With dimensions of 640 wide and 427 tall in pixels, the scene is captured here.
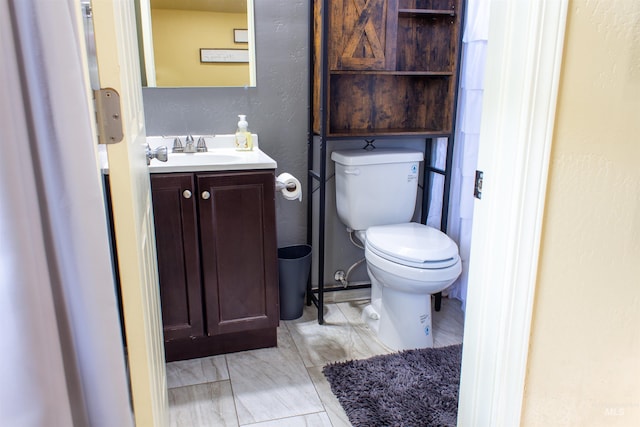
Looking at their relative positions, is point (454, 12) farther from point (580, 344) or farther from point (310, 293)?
point (580, 344)

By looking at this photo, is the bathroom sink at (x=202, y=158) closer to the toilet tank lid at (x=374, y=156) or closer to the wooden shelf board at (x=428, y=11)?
the toilet tank lid at (x=374, y=156)

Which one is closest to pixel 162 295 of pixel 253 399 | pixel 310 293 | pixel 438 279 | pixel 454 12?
pixel 253 399

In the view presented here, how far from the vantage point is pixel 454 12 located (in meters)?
2.40

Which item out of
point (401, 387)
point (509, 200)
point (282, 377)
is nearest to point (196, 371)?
point (282, 377)

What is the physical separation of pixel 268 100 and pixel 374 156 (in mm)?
600

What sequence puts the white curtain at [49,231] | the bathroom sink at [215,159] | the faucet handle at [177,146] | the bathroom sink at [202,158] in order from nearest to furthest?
the white curtain at [49,231]
the bathroom sink at [215,159]
the bathroom sink at [202,158]
the faucet handle at [177,146]

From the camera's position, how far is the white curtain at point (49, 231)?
0.66 meters

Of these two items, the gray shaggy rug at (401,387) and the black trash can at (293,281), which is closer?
the gray shaggy rug at (401,387)

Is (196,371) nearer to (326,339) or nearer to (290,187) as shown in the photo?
(326,339)

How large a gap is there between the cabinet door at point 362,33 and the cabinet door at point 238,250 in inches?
29.8

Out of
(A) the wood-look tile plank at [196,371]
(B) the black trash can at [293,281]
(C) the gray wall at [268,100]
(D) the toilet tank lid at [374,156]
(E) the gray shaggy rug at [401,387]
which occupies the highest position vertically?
(C) the gray wall at [268,100]

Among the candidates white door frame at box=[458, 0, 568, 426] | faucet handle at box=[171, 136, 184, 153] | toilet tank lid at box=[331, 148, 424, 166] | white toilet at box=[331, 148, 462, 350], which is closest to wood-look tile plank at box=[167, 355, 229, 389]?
white toilet at box=[331, 148, 462, 350]

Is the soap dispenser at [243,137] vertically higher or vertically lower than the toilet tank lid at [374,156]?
higher

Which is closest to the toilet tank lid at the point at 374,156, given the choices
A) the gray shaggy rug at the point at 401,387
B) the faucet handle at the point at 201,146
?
the faucet handle at the point at 201,146
